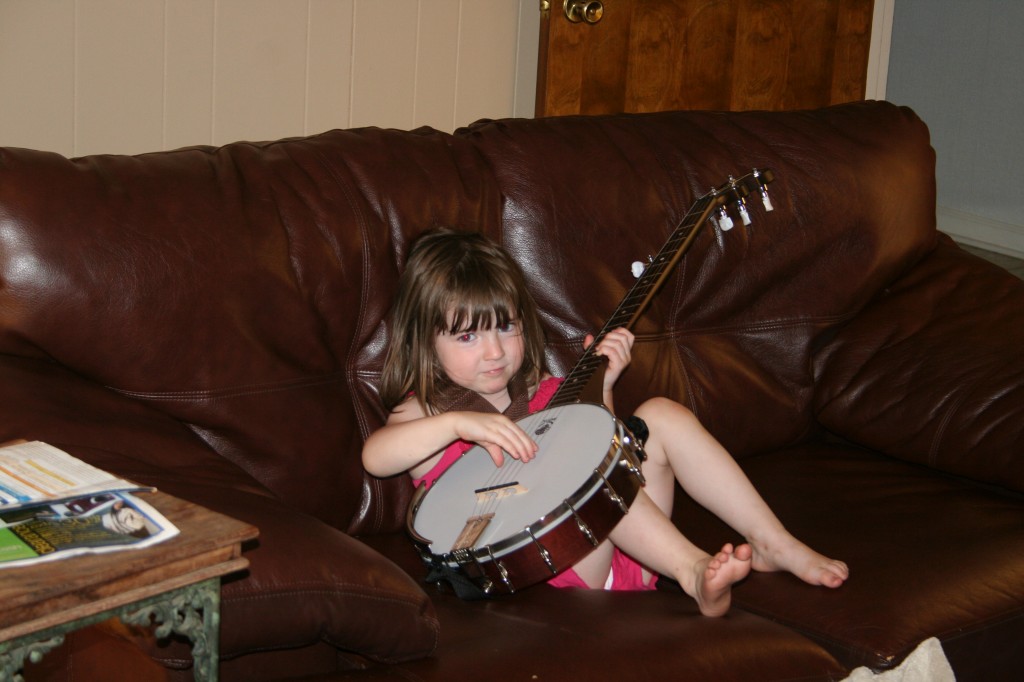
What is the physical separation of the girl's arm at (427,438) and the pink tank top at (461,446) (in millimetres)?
A: 16

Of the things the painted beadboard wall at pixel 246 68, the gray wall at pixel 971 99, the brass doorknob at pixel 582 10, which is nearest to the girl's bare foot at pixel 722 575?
the painted beadboard wall at pixel 246 68

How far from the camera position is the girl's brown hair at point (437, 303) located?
1935 millimetres

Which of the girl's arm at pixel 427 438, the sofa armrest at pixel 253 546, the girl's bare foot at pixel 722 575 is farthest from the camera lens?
the girl's arm at pixel 427 438

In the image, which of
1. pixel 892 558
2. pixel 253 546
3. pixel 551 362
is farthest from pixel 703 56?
pixel 253 546

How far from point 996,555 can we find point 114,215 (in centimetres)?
153

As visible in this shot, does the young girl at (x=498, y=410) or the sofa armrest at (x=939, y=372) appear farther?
the sofa armrest at (x=939, y=372)

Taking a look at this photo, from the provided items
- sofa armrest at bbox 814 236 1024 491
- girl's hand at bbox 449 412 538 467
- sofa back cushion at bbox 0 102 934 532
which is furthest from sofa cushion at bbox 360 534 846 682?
sofa armrest at bbox 814 236 1024 491

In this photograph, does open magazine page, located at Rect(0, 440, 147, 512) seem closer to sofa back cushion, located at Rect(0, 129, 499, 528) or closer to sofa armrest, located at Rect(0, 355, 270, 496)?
sofa armrest, located at Rect(0, 355, 270, 496)

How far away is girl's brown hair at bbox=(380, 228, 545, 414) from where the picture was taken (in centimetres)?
193

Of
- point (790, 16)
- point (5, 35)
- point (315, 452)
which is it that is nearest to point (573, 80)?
point (790, 16)

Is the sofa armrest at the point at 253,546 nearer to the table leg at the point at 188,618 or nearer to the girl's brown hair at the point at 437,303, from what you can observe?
the table leg at the point at 188,618

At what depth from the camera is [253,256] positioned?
184 cm

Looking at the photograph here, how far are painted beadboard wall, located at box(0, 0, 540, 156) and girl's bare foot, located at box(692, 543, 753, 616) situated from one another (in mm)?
1855

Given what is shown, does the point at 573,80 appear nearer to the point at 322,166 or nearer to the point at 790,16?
the point at 790,16
